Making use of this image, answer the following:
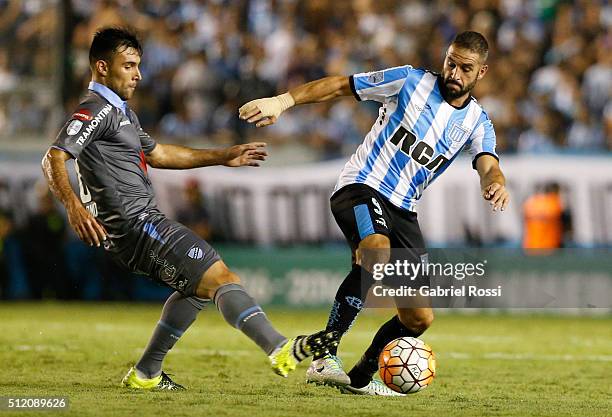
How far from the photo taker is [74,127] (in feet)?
23.1

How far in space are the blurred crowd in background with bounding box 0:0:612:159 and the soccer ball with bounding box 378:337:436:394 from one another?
29.3 ft

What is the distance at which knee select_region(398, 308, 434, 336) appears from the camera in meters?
7.65

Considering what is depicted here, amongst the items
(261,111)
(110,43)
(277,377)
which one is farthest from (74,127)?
(277,377)

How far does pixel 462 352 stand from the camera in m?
11.1

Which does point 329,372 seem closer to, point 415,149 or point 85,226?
point 415,149

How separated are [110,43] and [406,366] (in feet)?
9.65

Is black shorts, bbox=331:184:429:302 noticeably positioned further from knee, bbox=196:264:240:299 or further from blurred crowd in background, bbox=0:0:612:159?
blurred crowd in background, bbox=0:0:612:159

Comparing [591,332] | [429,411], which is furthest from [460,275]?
[429,411]

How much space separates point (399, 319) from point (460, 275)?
4.04 m

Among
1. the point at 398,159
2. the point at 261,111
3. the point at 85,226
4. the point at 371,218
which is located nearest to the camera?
the point at 85,226

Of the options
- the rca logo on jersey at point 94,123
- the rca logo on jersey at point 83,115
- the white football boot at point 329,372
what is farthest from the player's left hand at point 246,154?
the white football boot at point 329,372

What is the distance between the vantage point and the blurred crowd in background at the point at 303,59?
16.8 meters

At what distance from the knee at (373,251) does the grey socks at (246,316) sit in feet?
2.74

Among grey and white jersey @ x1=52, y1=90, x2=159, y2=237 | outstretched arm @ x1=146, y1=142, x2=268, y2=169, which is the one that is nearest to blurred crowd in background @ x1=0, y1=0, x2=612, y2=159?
outstretched arm @ x1=146, y1=142, x2=268, y2=169
